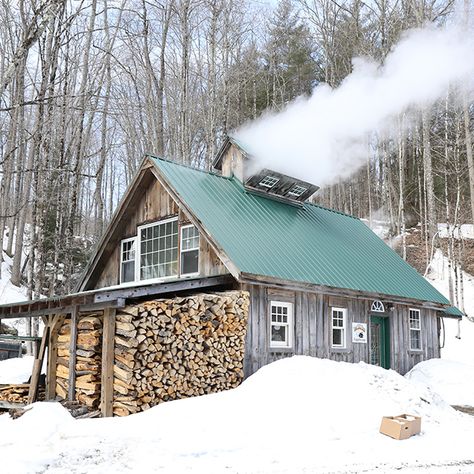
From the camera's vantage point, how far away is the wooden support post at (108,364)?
992 centimetres

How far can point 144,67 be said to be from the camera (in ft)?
88.2

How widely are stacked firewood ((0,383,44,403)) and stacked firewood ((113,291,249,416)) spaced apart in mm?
2934

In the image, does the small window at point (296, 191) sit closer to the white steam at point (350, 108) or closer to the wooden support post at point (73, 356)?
the white steam at point (350, 108)

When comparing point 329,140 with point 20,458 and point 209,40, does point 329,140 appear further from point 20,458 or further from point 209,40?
point 20,458

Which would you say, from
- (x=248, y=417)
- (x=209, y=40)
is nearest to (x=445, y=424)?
(x=248, y=417)

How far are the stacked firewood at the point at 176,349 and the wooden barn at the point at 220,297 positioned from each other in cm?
2

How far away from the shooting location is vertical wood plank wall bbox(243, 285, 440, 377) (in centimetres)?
1211

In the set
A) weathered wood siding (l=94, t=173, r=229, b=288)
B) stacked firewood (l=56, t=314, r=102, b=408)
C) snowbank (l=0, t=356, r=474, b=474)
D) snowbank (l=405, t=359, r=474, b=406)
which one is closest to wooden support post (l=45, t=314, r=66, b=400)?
stacked firewood (l=56, t=314, r=102, b=408)

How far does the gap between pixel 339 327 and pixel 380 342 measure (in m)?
2.44


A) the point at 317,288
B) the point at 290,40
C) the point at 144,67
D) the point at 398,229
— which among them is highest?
the point at 290,40

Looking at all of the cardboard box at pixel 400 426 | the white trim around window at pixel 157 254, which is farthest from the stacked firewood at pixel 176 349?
the cardboard box at pixel 400 426

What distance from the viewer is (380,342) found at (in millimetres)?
16109

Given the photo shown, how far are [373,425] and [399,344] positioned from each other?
7.94m

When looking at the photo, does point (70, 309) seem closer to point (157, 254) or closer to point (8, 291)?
point (157, 254)
